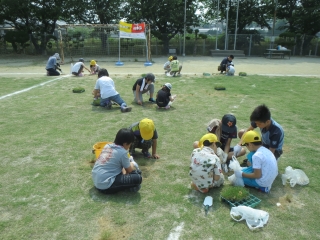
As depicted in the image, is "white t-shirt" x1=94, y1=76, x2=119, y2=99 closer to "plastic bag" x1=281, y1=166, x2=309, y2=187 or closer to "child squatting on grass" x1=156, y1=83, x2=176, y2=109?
"child squatting on grass" x1=156, y1=83, x2=176, y2=109

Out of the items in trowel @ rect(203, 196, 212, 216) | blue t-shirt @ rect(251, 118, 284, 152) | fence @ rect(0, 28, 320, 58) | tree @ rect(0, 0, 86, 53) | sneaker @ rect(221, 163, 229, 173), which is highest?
tree @ rect(0, 0, 86, 53)

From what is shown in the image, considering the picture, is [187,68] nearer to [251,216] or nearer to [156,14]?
Answer: [156,14]

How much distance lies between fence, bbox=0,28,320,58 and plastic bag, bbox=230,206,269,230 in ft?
66.7

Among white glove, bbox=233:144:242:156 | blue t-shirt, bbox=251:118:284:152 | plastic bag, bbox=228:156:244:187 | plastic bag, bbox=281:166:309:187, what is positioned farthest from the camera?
white glove, bbox=233:144:242:156

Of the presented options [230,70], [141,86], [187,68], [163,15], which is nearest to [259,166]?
[141,86]

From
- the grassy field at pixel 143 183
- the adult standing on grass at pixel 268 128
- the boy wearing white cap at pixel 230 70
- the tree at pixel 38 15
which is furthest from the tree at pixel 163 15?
the adult standing on grass at pixel 268 128

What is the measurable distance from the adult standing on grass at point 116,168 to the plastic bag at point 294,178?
6.38 feet

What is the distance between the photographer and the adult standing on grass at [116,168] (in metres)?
3.14

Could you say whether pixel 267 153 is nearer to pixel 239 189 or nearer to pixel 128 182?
pixel 239 189

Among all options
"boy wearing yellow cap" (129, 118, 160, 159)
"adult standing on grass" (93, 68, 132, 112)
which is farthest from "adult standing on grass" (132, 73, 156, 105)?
"boy wearing yellow cap" (129, 118, 160, 159)

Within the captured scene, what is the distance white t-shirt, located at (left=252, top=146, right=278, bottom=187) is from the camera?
3.14m

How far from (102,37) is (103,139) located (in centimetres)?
1902

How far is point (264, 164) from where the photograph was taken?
10.4 feet

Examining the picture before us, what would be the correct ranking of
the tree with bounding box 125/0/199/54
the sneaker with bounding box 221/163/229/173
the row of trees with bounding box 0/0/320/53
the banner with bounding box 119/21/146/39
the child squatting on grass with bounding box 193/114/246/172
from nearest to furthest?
the sneaker with bounding box 221/163/229/173
the child squatting on grass with bounding box 193/114/246/172
the banner with bounding box 119/21/146/39
the row of trees with bounding box 0/0/320/53
the tree with bounding box 125/0/199/54
